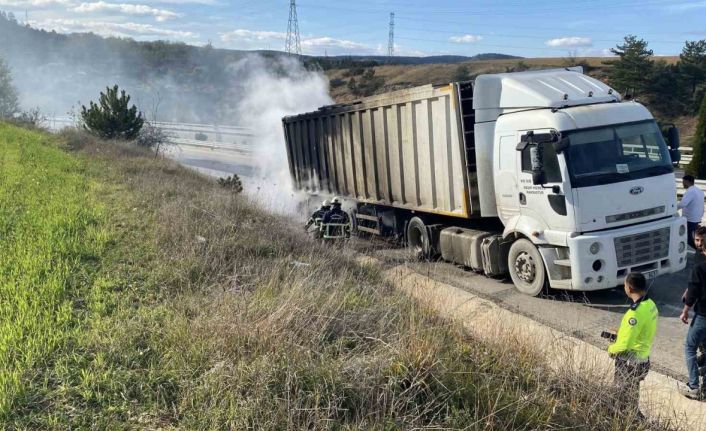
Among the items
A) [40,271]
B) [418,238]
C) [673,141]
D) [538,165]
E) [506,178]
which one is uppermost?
[673,141]

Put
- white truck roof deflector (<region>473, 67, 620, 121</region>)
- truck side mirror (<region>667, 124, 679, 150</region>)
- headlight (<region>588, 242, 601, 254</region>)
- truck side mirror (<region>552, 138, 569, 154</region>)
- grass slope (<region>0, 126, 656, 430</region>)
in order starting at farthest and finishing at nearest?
1. truck side mirror (<region>667, 124, 679, 150</region>)
2. white truck roof deflector (<region>473, 67, 620, 121</region>)
3. truck side mirror (<region>552, 138, 569, 154</region>)
4. headlight (<region>588, 242, 601, 254</region>)
5. grass slope (<region>0, 126, 656, 430</region>)

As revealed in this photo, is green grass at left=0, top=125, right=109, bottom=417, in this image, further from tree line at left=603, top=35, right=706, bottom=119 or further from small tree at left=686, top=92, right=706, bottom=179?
tree line at left=603, top=35, right=706, bottom=119

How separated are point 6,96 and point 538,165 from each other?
43.7 meters

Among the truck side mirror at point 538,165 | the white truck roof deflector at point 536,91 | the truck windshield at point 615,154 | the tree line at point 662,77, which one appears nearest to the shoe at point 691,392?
the truck windshield at point 615,154

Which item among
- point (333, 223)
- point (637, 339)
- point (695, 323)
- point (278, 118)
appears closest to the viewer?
point (637, 339)

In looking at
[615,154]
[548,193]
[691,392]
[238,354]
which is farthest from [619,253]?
[238,354]

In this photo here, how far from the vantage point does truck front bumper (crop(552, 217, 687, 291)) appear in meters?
6.61

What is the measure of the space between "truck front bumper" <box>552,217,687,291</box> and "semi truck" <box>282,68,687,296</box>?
0.04 feet

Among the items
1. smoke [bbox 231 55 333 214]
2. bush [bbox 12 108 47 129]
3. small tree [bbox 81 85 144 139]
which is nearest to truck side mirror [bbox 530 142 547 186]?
smoke [bbox 231 55 333 214]

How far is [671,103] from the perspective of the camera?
33.5 meters

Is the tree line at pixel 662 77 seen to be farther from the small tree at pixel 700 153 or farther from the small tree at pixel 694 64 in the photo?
the small tree at pixel 700 153

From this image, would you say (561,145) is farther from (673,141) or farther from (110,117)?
Answer: (110,117)

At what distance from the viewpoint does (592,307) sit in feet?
22.8

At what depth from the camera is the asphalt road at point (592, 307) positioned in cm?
561
